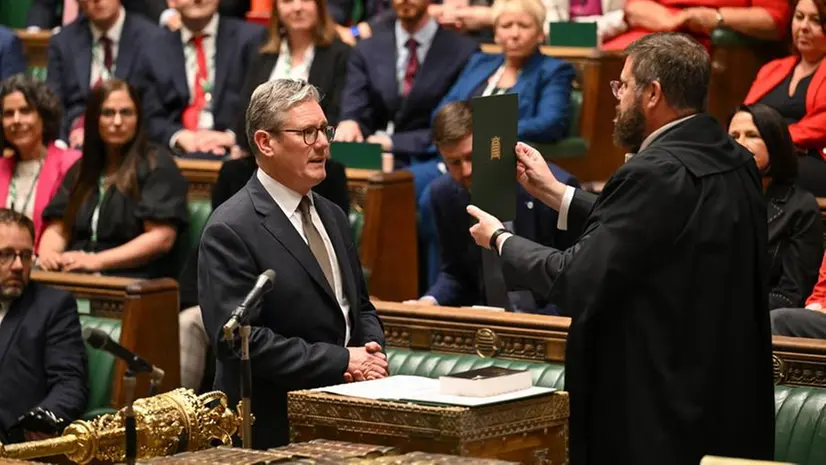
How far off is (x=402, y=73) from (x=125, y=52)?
1.35m

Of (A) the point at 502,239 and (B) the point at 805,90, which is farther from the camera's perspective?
(B) the point at 805,90

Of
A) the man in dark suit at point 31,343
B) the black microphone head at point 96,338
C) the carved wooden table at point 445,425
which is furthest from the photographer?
the man in dark suit at point 31,343

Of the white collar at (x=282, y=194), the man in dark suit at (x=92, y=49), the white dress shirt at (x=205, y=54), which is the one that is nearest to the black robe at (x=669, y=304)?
the white collar at (x=282, y=194)

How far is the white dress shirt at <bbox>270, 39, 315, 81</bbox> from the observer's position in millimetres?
6750

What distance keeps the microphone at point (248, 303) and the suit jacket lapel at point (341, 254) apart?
53 cm

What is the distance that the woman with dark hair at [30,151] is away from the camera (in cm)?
615

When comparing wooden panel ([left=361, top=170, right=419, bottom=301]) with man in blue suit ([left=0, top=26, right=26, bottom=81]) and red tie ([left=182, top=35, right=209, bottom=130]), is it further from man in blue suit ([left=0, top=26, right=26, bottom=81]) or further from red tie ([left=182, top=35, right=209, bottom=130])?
man in blue suit ([left=0, top=26, right=26, bottom=81])

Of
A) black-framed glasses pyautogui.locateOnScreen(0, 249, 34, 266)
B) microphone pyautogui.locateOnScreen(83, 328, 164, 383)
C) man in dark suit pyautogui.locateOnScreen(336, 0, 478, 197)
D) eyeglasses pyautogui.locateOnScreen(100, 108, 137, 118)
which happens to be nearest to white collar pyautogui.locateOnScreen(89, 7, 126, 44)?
man in dark suit pyautogui.locateOnScreen(336, 0, 478, 197)

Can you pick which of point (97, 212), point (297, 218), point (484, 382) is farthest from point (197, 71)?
point (484, 382)

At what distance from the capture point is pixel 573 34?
686 cm

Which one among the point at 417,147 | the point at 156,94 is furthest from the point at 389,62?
the point at 156,94

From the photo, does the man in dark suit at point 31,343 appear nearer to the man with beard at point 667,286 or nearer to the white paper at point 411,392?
the white paper at point 411,392

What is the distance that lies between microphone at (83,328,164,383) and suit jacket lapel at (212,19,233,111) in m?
4.25

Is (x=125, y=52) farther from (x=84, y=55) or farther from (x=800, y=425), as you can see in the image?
(x=800, y=425)
